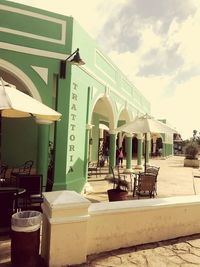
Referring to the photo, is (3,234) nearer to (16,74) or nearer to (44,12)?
(16,74)

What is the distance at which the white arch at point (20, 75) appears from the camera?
7.66m

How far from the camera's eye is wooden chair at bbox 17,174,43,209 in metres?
6.17

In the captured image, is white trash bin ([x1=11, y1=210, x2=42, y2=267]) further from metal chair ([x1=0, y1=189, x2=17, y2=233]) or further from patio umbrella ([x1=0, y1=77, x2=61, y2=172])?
patio umbrella ([x1=0, y1=77, x2=61, y2=172])

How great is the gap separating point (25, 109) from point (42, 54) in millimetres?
3824

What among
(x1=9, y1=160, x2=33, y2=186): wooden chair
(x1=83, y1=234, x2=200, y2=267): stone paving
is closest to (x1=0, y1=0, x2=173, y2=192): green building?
(x1=9, y1=160, x2=33, y2=186): wooden chair

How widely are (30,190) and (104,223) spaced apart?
243cm

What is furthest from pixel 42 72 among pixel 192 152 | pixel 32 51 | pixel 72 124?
pixel 192 152

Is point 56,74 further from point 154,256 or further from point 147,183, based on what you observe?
point 154,256

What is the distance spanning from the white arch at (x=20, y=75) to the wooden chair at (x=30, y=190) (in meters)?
A: 2.55

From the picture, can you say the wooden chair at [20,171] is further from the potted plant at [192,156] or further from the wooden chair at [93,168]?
the potted plant at [192,156]

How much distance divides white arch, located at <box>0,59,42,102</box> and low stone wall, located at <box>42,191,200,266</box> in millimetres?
4160

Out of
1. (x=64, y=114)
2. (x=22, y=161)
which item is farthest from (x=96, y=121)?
(x=64, y=114)

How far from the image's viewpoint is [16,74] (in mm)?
7793

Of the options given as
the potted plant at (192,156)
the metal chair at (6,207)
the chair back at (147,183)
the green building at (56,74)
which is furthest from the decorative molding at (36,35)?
the potted plant at (192,156)
